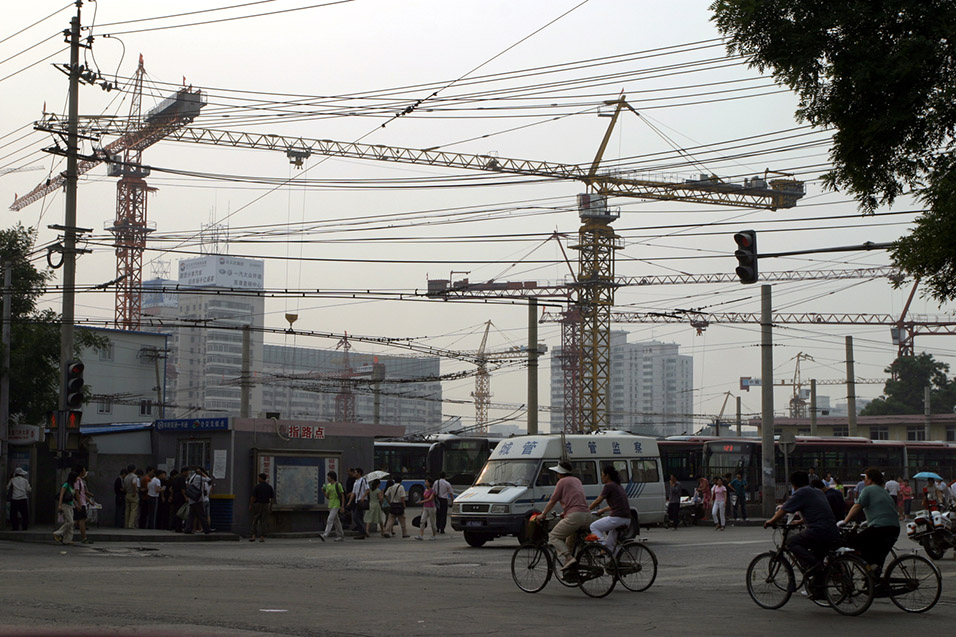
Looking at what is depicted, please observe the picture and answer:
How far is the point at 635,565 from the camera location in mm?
14547

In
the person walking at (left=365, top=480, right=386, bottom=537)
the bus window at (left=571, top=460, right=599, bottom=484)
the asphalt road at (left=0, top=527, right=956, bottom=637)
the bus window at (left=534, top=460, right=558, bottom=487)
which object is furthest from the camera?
the person walking at (left=365, top=480, right=386, bottom=537)

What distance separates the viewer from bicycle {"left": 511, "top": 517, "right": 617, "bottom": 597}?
46.4ft

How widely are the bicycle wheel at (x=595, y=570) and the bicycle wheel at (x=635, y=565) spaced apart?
0.25 metres

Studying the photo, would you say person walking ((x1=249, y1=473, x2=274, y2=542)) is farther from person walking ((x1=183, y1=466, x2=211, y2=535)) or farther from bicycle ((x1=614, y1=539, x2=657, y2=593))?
bicycle ((x1=614, y1=539, x2=657, y2=593))

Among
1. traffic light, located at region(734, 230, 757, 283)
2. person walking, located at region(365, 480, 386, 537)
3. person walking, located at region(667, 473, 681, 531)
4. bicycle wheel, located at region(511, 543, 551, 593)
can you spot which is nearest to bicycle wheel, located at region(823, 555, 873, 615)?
A: bicycle wheel, located at region(511, 543, 551, 593)

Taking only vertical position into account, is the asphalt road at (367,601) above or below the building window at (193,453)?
below

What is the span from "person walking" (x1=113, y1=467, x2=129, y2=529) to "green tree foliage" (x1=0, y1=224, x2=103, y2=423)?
560 cm

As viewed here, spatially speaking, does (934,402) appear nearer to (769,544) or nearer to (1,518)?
(769,544)

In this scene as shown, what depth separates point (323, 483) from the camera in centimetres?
3025

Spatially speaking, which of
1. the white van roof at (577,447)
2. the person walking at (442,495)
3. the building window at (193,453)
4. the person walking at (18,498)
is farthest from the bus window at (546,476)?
the person walking at (18,498)

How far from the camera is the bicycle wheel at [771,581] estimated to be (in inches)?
504

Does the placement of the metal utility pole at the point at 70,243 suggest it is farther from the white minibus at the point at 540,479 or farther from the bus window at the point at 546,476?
the bus window at the point at 546,476

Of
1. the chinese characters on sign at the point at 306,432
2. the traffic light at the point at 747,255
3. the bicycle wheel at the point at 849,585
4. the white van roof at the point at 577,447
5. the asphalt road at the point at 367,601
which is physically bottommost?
the asphalt road at the point at 367,601

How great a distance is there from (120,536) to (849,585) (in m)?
17.5
